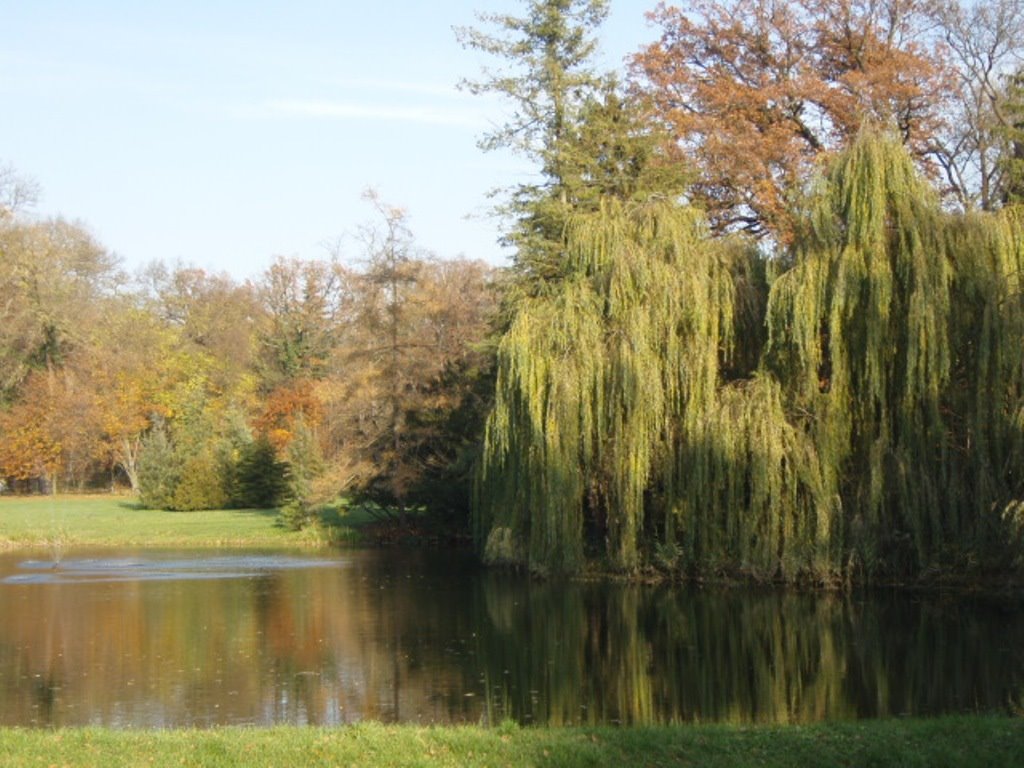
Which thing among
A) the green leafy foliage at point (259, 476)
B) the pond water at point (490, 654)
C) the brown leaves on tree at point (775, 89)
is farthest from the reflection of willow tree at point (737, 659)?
the green leafy foliage at point (259, 476)

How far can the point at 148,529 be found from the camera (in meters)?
38.7

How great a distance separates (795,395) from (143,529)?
24942mm

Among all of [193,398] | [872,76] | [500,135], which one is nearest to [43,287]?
[193,398]

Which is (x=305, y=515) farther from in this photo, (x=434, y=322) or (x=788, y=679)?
(x=788, y=679)

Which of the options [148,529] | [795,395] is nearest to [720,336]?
[795,395]

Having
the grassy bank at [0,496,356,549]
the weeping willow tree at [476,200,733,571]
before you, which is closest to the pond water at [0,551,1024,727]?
the weeping willow tree at [476,200,733,571]

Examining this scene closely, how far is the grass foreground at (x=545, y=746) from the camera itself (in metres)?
8.62

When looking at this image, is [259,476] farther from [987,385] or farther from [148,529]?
[987,385]

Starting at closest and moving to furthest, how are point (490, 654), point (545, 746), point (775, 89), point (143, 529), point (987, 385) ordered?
point (545, 746) → point (490, 654) → point (987, 385) → point (775, 89) → point (143, 529)

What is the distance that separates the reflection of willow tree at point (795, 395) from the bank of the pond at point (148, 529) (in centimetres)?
1449

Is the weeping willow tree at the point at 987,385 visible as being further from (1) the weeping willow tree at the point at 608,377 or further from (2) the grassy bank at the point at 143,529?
(2) the grassy bank at the point at 143,529

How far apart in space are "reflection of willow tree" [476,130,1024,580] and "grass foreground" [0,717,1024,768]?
905 centimetres

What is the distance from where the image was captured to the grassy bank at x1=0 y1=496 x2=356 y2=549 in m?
35.8

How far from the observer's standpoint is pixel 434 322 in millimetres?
36000
